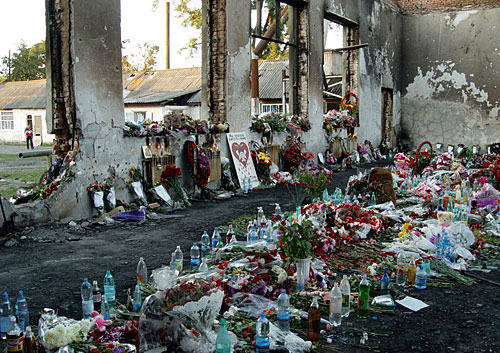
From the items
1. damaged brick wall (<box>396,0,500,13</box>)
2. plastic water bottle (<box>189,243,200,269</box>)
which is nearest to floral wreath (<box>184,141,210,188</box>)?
plastic water bottle (<box>189,243,200,269</box>)

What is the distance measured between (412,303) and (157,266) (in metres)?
3.08

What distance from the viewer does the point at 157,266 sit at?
610 centimetres

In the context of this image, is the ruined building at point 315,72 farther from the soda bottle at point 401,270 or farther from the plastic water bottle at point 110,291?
the soda bottle at point 401,270

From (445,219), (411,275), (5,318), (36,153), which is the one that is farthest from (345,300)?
(36,153)

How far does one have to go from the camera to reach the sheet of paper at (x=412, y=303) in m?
4.70

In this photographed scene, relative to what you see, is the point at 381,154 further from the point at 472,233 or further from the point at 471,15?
the point at 472,233

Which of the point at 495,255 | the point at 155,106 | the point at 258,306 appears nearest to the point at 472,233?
the point at 495,255

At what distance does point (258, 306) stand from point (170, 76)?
27.4 metres

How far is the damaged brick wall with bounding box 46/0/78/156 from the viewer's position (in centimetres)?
864

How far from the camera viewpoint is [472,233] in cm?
667

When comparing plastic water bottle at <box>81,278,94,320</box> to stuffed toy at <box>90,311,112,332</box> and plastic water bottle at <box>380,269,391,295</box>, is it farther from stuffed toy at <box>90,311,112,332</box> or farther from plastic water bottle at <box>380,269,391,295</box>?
plastic water bottle at <box>380,269,391,295</box>

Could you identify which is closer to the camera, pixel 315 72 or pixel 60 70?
pixel 60 70

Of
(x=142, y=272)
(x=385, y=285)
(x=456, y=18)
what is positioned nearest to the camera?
(x=385, y=285)

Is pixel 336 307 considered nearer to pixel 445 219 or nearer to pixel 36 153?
pixel 445 219
